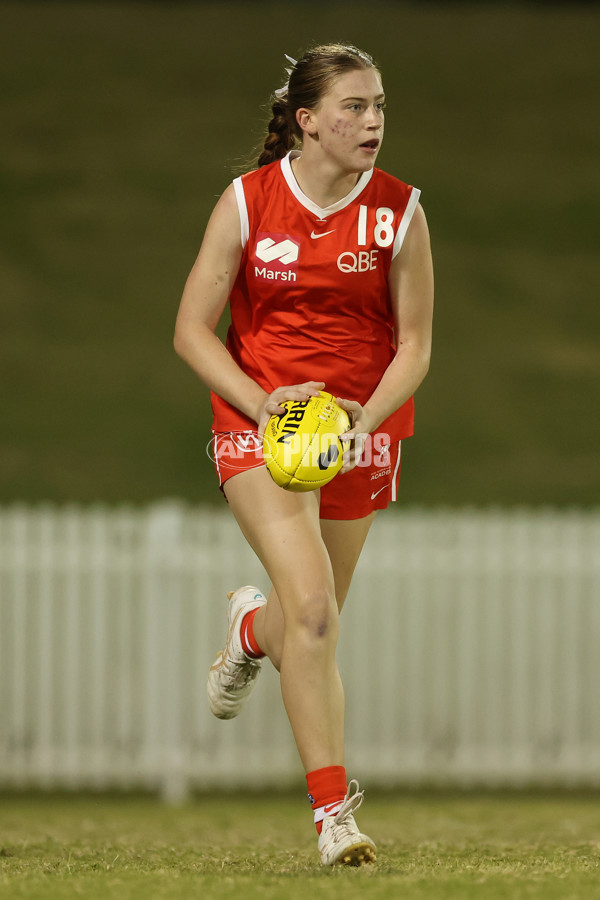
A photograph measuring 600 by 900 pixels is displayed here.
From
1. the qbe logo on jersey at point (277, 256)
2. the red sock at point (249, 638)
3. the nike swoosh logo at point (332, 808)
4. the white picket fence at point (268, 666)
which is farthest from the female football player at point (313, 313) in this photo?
the white picket fence at point (268, 666)

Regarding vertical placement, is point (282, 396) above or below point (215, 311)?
below

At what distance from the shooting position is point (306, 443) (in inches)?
145

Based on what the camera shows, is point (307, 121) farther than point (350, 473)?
No

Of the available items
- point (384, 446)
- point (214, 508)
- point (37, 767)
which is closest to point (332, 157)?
point (384, 446)

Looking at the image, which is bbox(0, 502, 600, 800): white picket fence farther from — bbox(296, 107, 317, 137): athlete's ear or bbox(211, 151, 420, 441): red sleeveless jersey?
bbox(296, 107, 317, 137): athlete's ear

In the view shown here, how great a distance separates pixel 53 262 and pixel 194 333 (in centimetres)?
1438

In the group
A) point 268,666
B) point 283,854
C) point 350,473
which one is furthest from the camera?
point 268,666

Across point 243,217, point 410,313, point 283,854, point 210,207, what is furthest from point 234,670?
point 210,207

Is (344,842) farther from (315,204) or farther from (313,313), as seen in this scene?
(315,204)

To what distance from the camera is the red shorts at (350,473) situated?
13.4 feet

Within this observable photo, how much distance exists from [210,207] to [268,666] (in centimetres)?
1287

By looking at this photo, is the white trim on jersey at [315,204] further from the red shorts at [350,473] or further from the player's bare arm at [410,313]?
the red shorts at [350,473]

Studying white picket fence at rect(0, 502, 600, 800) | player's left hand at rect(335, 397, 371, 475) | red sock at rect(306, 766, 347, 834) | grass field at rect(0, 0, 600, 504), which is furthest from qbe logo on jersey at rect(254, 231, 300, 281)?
grass field at rect(0, 0, 600, 504)

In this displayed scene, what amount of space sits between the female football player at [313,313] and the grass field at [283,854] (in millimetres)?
444
